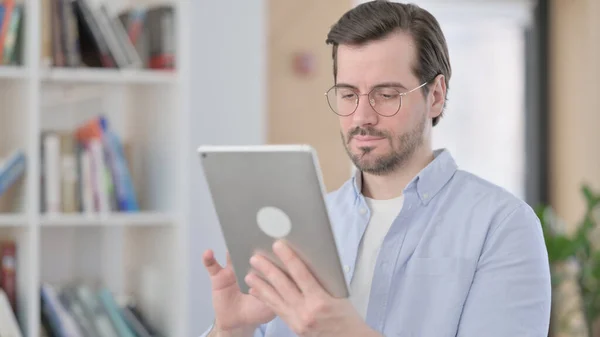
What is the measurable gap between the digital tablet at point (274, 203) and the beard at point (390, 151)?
23cm

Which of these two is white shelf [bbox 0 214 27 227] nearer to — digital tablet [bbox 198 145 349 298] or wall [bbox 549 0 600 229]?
digital tablet [bbox 198 145 349 298]

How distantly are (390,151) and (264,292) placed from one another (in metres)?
0.33

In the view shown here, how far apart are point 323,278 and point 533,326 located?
34cm

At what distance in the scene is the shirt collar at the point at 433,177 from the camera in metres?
1.60

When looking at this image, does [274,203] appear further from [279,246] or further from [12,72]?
[12,72]

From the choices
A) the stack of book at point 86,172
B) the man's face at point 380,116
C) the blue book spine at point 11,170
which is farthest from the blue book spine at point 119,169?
the man's face at point 380,116

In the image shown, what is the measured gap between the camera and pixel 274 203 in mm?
1393

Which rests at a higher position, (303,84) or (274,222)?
(303,84)

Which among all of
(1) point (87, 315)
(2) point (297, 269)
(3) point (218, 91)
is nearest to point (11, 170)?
(1) point (87, 315)

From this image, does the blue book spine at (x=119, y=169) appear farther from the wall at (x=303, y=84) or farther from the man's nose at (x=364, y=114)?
the man's nose at (x=364, y=114)

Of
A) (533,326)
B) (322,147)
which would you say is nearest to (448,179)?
(533,326)

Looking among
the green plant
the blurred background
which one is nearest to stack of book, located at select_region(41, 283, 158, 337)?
the blurred background

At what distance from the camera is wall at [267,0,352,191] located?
418 centimetres

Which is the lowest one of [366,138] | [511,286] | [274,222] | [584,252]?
[584,252]
